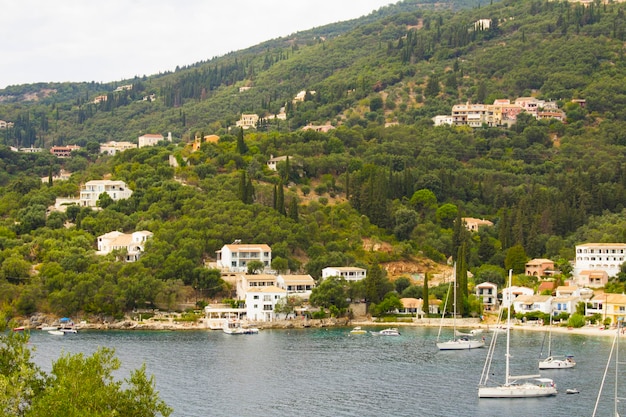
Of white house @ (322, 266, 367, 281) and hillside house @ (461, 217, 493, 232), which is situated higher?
hillside house @ (461, 217, 493, 232)

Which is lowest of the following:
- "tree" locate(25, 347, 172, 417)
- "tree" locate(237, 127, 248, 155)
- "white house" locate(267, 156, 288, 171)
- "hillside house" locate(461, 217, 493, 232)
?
"tree" locate(25, 347, 172, 417)

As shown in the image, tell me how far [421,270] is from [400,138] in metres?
32.4

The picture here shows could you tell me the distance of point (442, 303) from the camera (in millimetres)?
75688

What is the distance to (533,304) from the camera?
7556cm

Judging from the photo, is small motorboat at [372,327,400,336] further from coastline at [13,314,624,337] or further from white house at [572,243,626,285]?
white house at [572,243,626,285]

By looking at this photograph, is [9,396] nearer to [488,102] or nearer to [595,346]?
[595,346]

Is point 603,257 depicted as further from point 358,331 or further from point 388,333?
point 358,331

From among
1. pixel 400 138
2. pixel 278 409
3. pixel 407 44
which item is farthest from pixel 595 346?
pixel 407 44

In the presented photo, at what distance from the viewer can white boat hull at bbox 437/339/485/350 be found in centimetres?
6247

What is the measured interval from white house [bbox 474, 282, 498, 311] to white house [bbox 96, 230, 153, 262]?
26.2m

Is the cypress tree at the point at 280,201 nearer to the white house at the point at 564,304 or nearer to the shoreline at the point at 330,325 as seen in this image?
the shoreline at the point at 330,325

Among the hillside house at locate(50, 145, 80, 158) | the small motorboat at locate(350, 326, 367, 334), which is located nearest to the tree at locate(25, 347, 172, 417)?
the small motorboat at locate(350, 326, 367, 334)

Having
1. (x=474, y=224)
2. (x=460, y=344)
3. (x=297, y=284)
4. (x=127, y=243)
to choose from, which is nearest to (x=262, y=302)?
(x=297, y=284)

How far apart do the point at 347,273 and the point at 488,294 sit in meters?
11.1
